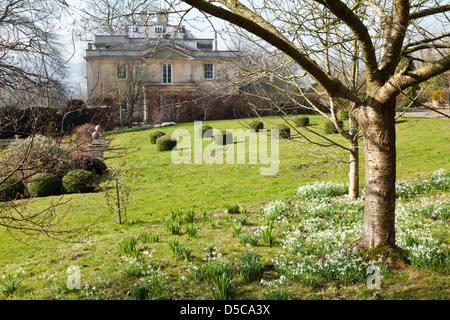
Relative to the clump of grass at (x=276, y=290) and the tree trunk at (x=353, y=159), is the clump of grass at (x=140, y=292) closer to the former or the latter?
the clump of grass at (x=276, y=290)

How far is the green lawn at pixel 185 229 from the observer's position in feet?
13.1

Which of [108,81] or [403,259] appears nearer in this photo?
[403,259]

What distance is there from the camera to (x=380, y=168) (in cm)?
404

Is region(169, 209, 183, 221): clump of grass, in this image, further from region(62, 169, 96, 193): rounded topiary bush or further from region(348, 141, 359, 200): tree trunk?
region(62, 169, 96, 193): rounded topiary bush

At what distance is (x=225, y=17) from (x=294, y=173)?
10.2 m

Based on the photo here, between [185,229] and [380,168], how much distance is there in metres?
3.78

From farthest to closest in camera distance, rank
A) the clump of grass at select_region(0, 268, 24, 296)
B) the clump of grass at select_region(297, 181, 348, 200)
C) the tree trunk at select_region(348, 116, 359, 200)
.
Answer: the clump of grass at select_region(297, 181, 348, 200), the tree trunk at select_region(348, 116, 359, 200), the clump of grass at select_region(0, 268, 24, 296)

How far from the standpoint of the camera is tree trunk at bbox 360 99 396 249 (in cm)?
401

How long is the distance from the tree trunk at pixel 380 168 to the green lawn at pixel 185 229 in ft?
1.80

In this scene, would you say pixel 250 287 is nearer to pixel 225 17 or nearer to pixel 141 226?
pixel 225 17

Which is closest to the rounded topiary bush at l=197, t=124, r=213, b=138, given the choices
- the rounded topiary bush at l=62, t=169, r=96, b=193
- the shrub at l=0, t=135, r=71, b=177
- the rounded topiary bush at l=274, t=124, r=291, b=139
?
the rounded topiary bush at l=274, t=124, r=291, b=139

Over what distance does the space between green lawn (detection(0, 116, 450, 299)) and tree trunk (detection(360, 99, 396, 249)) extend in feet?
1.80
